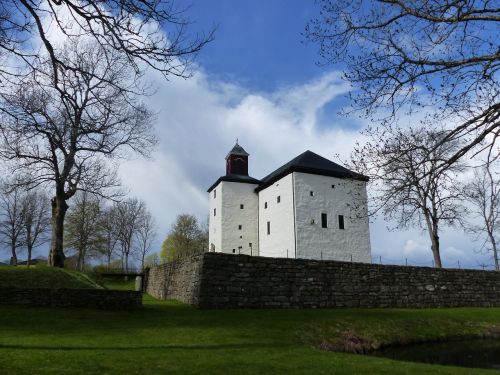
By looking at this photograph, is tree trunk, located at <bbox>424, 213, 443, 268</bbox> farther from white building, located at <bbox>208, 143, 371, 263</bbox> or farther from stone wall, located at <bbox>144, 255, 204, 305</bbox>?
stone wall, located at <bbox>144, 255, 204, 305</bbox>

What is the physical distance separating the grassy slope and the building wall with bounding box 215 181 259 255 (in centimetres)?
1796

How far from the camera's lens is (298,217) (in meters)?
29.1

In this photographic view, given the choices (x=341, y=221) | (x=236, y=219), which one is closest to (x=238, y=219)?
(x=236, y=219)

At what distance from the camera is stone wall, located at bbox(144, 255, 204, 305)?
1689 cm

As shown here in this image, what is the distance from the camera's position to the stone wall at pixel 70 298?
13781 mm

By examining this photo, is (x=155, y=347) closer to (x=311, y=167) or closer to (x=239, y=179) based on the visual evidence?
(x=311, y=167)

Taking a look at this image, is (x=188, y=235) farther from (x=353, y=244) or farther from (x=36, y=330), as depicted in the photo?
(x=36, y=330)

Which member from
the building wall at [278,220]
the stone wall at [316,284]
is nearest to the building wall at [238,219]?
the building wall at [278,220]

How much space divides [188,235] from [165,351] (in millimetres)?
47779

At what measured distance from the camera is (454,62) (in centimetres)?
682

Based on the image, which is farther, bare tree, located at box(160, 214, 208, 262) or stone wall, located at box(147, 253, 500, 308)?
bare tree, located at box(160, 214, 208, 262)

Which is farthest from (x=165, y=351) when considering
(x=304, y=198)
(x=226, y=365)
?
(x=304, y=198)

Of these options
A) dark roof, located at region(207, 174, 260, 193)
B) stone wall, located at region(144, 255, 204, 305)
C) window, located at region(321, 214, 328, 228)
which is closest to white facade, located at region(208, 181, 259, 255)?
dark roof, located at region(207, 174, 260, 193)

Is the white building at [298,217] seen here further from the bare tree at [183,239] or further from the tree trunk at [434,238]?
the bare tree at [183,239]
